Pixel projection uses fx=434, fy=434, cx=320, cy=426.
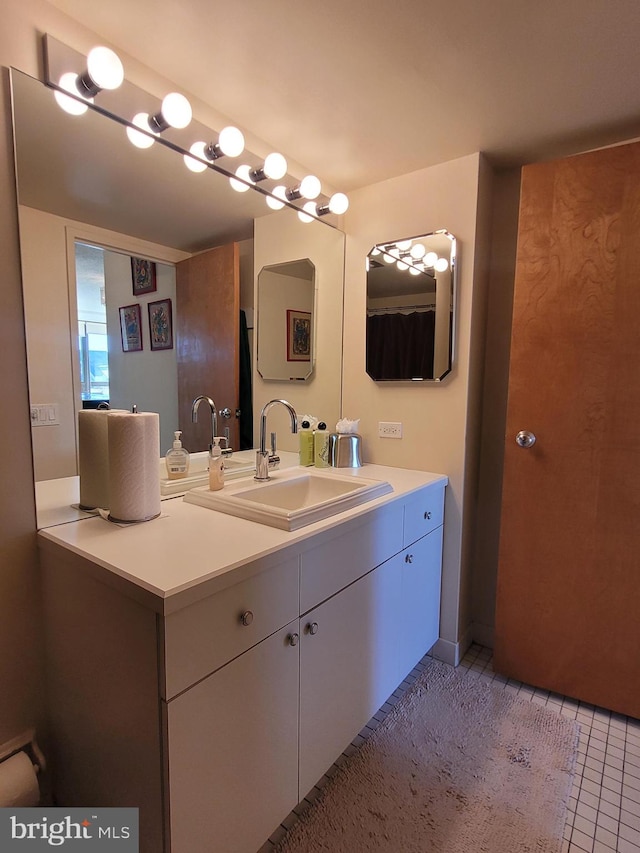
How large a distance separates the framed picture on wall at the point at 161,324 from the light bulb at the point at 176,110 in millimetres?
536

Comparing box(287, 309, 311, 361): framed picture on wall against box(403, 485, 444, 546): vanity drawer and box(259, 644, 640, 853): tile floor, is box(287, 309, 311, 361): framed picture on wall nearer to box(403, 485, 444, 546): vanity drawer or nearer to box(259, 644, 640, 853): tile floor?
box(403, 485, 444, 546): vanity drawer

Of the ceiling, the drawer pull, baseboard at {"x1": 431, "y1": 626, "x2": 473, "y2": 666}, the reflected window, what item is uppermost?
the ceiling

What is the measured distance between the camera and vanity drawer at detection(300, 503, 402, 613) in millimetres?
1208

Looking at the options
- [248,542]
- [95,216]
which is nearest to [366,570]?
[248,542]

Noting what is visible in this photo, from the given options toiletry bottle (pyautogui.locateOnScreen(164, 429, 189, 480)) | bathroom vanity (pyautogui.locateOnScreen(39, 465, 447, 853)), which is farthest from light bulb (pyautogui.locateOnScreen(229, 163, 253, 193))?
bathroom vanity (pyautogui.locateOnScreen(39, 465, 447, 853))

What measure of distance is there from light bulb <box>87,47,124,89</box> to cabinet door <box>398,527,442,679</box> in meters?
1.73

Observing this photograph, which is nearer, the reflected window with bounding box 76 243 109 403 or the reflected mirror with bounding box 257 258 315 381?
the reflected window with bounding box 76 243 109 403

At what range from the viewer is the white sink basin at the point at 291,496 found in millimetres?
1249

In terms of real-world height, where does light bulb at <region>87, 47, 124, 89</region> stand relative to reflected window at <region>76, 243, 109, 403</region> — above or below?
above

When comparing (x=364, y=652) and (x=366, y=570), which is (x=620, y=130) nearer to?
(x=366, y=570)

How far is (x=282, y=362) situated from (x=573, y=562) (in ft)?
4.88

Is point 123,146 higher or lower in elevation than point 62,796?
higher

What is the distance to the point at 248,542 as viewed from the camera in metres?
1.10

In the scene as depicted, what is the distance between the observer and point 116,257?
1.39m
